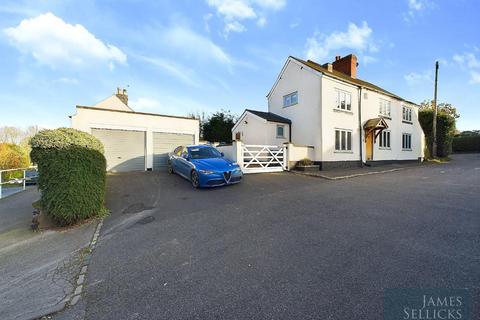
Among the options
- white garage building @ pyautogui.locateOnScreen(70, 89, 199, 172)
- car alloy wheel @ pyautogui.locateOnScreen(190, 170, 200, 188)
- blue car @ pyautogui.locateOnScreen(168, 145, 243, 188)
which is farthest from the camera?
white garage building @ pyautogui.locateOnScreen(70, 89, 199, 172)

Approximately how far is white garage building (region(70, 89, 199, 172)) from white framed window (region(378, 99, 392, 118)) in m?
15.2

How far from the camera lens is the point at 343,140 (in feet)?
50.4

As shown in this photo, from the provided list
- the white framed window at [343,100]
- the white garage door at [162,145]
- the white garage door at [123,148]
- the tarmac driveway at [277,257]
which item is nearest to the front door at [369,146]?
the white framed window at [343,100]

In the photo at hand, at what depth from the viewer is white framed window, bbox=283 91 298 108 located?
16.3 meters

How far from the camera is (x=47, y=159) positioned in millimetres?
4793

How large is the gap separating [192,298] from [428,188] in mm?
9142

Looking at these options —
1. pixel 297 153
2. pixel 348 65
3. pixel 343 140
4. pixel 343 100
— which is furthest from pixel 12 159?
pixel 348 65

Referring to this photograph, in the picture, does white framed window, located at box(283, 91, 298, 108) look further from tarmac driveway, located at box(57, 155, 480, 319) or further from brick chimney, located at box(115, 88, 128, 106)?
brick chimney, located at box(115, 88, 128, 106)

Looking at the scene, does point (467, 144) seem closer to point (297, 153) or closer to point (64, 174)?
point (297, 153)

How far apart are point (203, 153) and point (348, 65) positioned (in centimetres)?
1692

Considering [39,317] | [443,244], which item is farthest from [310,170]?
[39,317]

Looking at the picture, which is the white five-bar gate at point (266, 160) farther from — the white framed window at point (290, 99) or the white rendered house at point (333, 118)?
the white framed window at point (290, 99)

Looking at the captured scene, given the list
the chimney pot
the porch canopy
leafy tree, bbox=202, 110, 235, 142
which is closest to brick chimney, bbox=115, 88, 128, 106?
the chimney pot

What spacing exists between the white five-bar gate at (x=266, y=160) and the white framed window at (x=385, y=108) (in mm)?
10538
